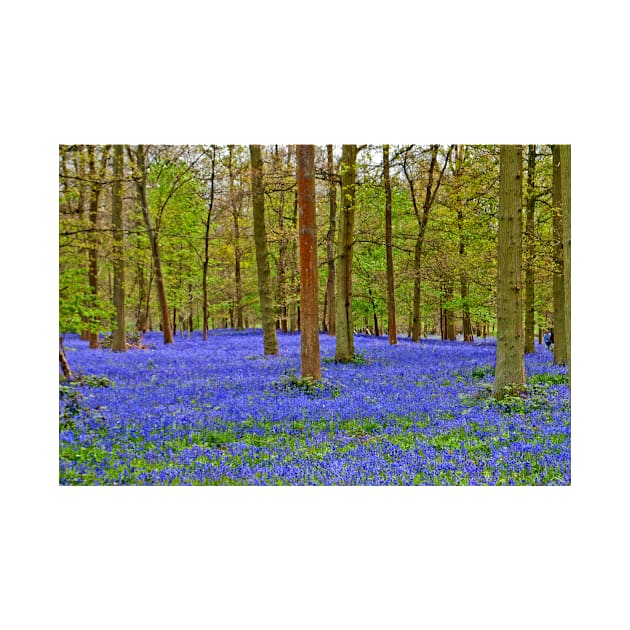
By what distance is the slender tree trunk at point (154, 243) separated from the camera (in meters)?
6.21

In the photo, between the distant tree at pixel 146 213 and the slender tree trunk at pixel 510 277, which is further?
the distant tree at pixel 146 213

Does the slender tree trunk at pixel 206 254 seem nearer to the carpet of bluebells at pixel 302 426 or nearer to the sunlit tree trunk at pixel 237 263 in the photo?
the sunlit tree trunk at pixel 237 263

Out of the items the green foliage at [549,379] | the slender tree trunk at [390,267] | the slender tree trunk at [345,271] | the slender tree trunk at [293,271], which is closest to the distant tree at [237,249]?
the slender tree trunk at [293,271]

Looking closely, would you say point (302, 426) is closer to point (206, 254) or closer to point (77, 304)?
point (77, 304)

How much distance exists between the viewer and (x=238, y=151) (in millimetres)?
6395

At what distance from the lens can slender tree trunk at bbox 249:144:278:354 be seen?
8.48m

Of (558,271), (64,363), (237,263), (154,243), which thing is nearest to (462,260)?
(558,271)

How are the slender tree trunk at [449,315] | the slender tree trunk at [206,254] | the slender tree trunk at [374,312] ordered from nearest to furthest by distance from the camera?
the slender tree trunk at [206,254], the slender tree trunk at [449,315], the slender tree trunk at [374,312]

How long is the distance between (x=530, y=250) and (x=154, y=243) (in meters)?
5.78

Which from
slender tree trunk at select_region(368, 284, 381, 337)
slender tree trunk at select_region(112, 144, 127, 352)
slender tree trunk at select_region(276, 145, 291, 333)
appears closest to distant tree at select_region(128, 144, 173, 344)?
slender tree trunk at select_region(112, 144, 127, 352)

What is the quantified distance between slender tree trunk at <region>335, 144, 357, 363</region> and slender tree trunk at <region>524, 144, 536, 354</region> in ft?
9.21

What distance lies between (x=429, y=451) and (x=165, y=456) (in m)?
2.39

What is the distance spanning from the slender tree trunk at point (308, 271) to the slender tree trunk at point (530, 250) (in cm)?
304

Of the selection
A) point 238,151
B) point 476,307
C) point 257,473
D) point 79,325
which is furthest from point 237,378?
point 476,307
